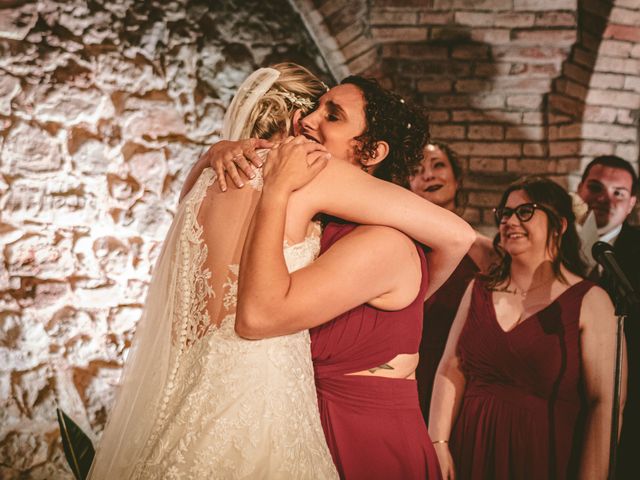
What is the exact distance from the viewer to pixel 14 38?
3.19m

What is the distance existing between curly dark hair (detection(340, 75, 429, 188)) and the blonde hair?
0.15 meters

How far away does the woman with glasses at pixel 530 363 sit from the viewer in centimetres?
252

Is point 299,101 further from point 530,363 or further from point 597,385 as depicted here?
point 597,385

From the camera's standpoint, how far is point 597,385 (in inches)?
98.1

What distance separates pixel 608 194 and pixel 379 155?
225cm

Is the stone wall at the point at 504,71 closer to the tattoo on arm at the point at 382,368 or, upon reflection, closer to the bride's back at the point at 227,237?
the tattoo on arm at the point at 382,368

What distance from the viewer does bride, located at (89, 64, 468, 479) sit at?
1299 mm

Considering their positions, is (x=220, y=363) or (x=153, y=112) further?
(x=153, y=112)

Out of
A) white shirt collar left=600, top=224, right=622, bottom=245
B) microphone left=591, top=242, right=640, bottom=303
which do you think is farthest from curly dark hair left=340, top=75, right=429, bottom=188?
white shirt collar left=600, top=224, right=622, bottom=245

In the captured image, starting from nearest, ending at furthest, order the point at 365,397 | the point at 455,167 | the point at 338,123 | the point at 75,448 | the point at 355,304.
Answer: the point at 355,304
the point at 365,397
the point at 338,123
the point at 75,448
the point at 455,167

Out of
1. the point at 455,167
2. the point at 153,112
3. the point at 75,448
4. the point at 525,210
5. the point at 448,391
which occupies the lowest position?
the point at 75,448

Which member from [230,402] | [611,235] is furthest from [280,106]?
[611,235]

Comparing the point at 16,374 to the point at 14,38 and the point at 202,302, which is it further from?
the point at 202,302

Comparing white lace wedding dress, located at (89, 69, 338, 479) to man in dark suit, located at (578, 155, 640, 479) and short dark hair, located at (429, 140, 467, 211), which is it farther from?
man in dark suit, located at (578, 155, 640, 479)
